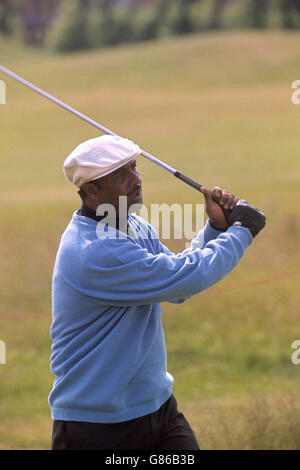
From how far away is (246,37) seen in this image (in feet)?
110

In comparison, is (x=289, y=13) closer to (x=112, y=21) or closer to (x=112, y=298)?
(x=112, y=21)

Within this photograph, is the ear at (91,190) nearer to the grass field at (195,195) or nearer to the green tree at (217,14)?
the grass field at (195,195)

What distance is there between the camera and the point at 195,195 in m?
13.1

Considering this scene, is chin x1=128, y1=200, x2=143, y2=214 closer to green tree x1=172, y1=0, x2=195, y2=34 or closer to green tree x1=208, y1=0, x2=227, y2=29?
green tree x1=208, y1=0, x2=227, y2=29

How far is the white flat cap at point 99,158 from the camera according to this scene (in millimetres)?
2863

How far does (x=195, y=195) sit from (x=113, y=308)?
1020 centimetres

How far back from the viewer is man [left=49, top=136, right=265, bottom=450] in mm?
2867

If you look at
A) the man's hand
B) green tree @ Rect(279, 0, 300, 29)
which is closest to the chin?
the man's hand

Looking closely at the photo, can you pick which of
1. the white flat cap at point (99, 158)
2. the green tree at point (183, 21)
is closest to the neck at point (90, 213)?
the white flat cap at point (99, 158)

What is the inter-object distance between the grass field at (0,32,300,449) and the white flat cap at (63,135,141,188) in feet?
8.50

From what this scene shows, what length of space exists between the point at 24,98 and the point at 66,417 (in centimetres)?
2461

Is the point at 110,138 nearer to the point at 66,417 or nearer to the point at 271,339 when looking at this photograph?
the point at 66,417

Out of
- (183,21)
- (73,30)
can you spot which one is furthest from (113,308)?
(183,21)

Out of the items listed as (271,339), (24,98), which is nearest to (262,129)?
(24,98)
